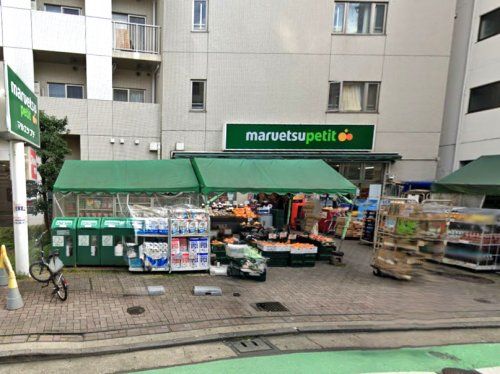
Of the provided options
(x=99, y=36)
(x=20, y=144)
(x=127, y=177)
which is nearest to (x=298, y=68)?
(x=99, y=36)

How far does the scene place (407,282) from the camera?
7344mm

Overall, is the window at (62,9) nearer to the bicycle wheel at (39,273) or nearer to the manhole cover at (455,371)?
the bicycle wheel at (39,273)

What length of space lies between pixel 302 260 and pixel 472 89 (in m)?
12.2

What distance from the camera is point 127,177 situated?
826 cm

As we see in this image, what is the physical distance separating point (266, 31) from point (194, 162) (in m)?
7.57

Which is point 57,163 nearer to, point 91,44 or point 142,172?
point 142,172

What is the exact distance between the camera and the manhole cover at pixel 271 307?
533 centimetres

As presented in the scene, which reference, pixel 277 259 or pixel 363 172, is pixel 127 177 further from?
pixel 363 172

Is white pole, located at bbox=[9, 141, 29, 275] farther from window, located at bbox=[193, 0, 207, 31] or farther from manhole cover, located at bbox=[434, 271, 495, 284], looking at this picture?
manhole cover, located at bbox=[434, 271, 495, 284]

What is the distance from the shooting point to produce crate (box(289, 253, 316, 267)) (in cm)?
824

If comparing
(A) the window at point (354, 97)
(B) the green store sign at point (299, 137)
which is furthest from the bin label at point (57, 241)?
(A) the window at point (354, 97)

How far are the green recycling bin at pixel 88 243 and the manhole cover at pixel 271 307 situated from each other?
4.14 meters

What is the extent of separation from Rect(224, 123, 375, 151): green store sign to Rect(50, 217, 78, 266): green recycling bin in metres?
7.54

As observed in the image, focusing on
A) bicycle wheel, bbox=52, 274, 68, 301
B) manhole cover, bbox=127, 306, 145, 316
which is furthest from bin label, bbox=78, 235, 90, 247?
manhole cover, bbox=127, 306, 145, 316
